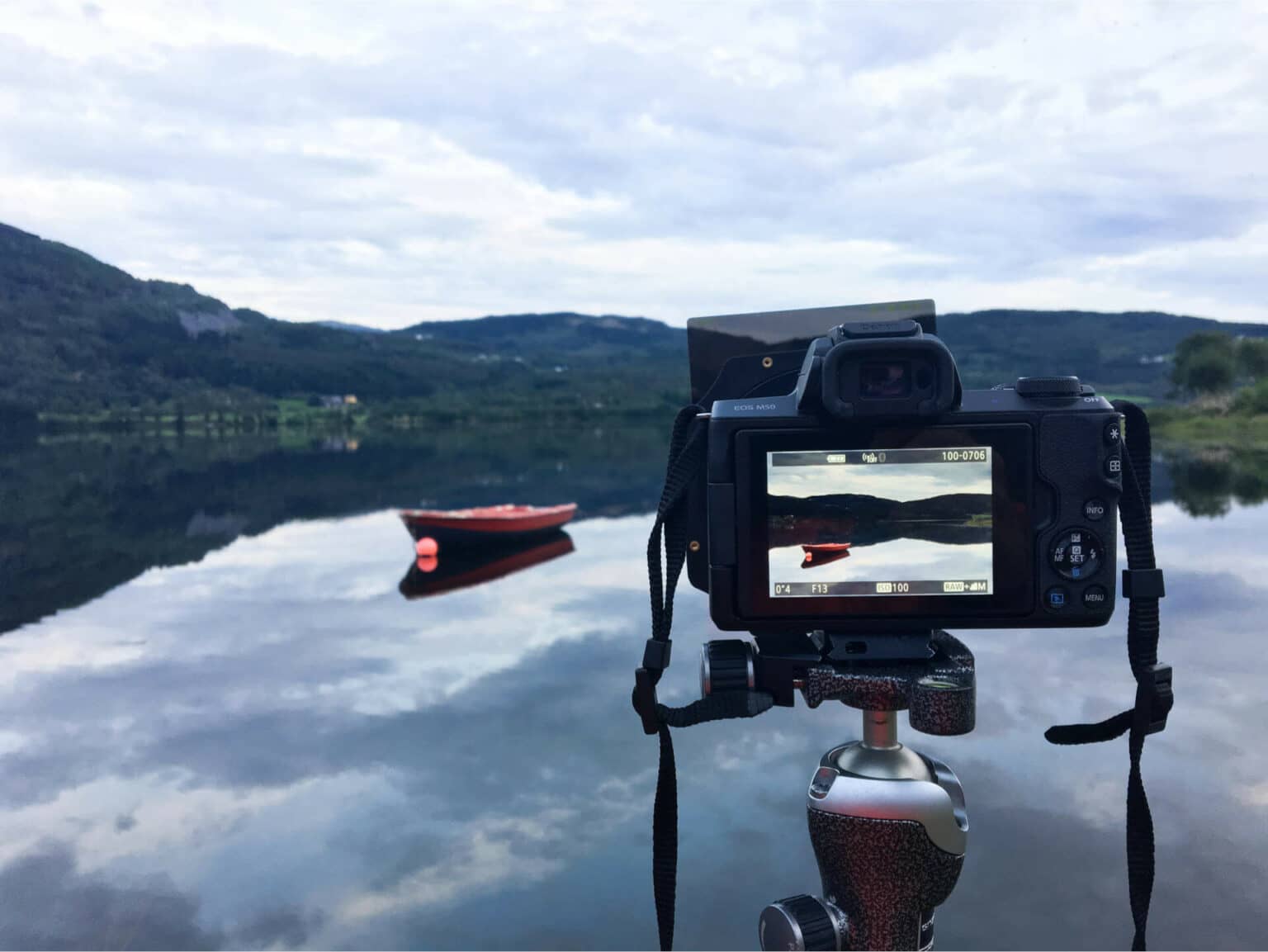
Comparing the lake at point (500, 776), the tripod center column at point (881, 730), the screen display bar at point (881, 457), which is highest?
the screen display bar at point (881, 457)

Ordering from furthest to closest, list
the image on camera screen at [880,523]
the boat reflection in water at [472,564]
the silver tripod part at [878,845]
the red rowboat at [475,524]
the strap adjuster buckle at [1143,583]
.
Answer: the red rowboat at [475,524] < the boat reflection in water at [472,564] < the silver tripod part at [878,845] < the image on camera screen at [880,523] < the strap adjuster buckle at [1143,583]

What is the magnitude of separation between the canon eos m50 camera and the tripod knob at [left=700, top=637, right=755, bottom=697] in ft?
0.33

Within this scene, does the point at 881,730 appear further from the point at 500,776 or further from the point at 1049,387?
the point at 500,776

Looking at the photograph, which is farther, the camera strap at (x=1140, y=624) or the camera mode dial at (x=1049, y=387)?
the camera mode dial at (x=1049, y=387)

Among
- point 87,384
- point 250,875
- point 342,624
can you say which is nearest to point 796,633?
point 250,875

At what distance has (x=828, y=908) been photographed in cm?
242

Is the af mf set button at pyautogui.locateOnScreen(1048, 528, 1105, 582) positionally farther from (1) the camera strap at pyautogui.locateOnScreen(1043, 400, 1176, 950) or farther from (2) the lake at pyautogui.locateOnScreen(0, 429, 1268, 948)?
(2) the lake at pyautogui.locateOnScreen(0, 429, 1268, 948)

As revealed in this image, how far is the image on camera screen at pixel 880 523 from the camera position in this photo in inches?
86.1

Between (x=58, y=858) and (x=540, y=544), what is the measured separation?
26178 mm

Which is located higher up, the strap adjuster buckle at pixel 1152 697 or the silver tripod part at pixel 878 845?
the strap adjuster buckle at pixel 1152 697

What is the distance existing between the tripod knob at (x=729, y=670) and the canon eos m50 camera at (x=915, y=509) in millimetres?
100

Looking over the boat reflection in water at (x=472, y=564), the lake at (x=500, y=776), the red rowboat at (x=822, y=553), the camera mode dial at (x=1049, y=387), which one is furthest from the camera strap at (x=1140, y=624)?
the boat reflection in water at (x=472, y=564)

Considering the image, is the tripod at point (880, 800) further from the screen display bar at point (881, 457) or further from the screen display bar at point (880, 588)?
the screen display bar at point (881, 457)

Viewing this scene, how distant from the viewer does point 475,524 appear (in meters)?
32.3
